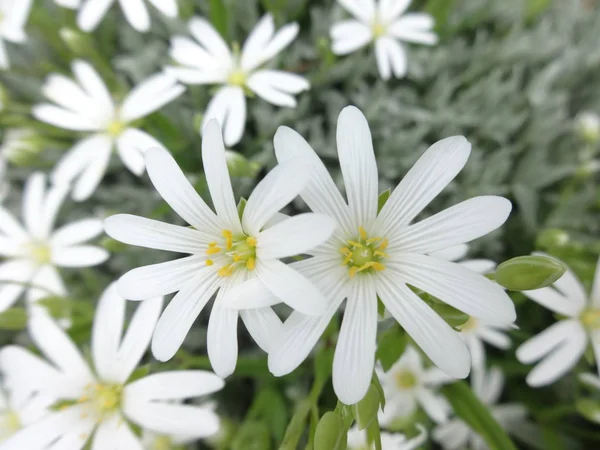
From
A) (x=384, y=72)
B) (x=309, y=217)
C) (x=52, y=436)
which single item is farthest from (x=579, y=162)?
(x=52, y=436)

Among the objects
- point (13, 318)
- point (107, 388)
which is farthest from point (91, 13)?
point (107, 388)

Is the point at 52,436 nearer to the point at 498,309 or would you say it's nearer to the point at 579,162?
the point at 498,309

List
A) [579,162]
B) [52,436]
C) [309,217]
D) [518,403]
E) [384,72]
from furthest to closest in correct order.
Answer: [579,162] < [518,403] < [384,72] < [52,436] < [309,217]

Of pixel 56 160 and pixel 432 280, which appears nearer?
pixel 432 280

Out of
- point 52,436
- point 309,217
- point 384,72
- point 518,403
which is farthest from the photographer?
point 518,403

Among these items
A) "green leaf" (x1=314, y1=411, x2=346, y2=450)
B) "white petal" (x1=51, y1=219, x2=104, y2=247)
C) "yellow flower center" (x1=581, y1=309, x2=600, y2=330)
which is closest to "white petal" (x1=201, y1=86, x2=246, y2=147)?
"white petal" (x1=51, y1=219, x2=104, y2=247)

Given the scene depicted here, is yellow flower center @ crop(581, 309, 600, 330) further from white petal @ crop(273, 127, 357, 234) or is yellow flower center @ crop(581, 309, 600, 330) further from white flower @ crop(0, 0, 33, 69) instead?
white flower @ crop(0, 0, 33, 69)

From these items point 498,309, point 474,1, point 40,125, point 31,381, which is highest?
point 474,1

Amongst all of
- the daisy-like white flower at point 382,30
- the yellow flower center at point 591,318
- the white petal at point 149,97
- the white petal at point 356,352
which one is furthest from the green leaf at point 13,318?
the yellow flower center at point 591,318
